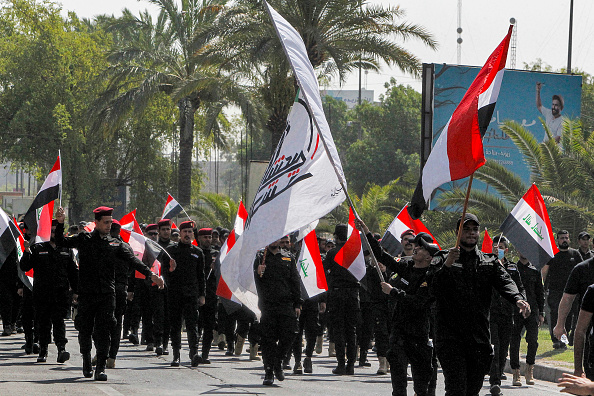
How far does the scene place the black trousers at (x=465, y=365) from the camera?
7.40 meters

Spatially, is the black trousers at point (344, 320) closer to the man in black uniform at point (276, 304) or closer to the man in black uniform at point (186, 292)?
the man in black uniform at point (276, 304)

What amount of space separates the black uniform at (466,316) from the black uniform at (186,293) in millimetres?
5546

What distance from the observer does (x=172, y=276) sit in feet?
41.3

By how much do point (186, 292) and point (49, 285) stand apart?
1.81 metres

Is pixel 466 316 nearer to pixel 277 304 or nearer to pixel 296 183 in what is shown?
pixel 296 183

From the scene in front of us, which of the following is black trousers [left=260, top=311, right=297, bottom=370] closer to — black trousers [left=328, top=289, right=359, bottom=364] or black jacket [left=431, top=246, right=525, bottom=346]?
black trousers [left=328, top=289, right=359, bottom=364]

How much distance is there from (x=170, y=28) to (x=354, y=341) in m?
31.7

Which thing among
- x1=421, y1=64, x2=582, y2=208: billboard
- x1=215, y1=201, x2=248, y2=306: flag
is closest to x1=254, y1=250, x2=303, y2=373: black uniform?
x1=215, y1=201, x2=248, y2=306: flag

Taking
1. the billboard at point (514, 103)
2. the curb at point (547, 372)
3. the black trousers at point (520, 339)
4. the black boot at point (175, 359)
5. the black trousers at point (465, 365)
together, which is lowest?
the curb at point (547, 372)

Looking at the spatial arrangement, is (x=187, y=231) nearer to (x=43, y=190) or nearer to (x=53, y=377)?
(x=43, y=190)

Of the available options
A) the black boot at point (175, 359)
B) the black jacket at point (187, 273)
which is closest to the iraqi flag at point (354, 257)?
the black jacket at point (187, 273)

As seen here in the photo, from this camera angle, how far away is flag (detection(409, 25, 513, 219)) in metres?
6.98

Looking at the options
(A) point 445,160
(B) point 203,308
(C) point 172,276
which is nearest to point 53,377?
(C) point 172,276

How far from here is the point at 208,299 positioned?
13852mm
